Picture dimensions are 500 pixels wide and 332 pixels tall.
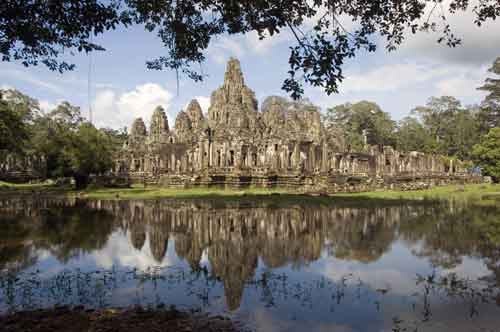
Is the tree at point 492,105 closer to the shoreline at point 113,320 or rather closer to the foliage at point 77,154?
the foliage at point 77,154

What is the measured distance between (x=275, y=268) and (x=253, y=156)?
34.2 metres

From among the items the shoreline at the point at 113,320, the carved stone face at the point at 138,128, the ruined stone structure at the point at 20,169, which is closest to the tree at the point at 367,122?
the carved stone face at the point at 138,128

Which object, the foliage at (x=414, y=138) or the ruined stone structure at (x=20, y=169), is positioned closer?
the ruined stone structure at (x=20, y=169)

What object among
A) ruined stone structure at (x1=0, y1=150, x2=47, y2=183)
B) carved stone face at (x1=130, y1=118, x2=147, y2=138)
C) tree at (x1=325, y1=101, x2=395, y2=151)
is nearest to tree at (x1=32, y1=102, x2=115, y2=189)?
ruined stone structure at (x1=0, y1=150, x2=47, y2=183)

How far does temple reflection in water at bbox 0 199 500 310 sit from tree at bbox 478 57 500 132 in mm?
56658

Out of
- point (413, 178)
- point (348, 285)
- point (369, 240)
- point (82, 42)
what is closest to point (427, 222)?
point (369, 240)

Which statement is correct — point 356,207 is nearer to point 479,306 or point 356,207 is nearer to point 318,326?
point 479,306

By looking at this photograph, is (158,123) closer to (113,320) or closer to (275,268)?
(275,268)

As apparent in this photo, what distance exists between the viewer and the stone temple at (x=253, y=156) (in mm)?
35281

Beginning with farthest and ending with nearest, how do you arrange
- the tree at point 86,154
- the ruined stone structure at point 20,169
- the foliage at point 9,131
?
the ruined stone structure at point 20,169
the tree at point 86,154
the foliage at point 9,131

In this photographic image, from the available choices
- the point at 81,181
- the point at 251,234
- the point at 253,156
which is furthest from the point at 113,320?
the point at 253,156

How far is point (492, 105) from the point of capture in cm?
6950

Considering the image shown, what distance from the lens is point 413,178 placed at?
44.9m

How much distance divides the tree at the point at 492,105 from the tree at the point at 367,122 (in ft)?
72.8
